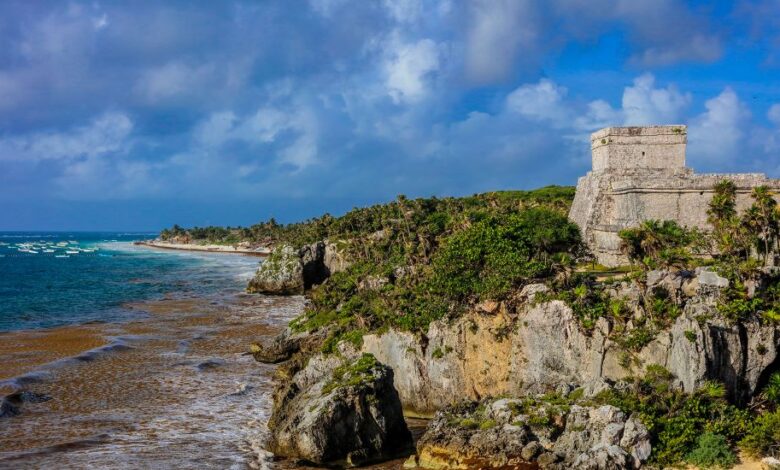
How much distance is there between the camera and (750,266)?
22391mm

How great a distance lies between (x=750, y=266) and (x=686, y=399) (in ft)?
20.3

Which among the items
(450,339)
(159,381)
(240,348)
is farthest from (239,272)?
(450,339)

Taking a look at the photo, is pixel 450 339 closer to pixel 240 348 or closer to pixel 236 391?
pixel 236 391

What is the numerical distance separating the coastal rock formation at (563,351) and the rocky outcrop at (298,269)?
128 feet

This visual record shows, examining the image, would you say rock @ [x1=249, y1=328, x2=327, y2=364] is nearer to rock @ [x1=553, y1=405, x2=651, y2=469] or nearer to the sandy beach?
rock @ [x1=553, y1=405, x2=651, y2=469]

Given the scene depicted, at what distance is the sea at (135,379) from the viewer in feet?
69.8

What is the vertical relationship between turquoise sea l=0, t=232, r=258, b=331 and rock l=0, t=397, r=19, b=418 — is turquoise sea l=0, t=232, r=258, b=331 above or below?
above

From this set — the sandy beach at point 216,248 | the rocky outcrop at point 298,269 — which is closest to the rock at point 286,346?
the rocky outcrop at point 298,269

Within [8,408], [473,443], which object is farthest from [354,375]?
[8,408]

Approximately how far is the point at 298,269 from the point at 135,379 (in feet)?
118

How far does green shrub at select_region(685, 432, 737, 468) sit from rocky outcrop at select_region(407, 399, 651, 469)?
1.51 metres

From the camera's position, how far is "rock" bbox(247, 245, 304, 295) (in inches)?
2611

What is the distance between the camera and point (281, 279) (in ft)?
218

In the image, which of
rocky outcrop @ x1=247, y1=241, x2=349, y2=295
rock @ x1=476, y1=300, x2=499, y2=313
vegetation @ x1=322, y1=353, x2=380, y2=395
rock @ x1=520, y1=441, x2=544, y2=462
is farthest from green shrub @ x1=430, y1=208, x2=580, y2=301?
rocky outcrop @ x1=247, y1=241, x2=349, y2=295
